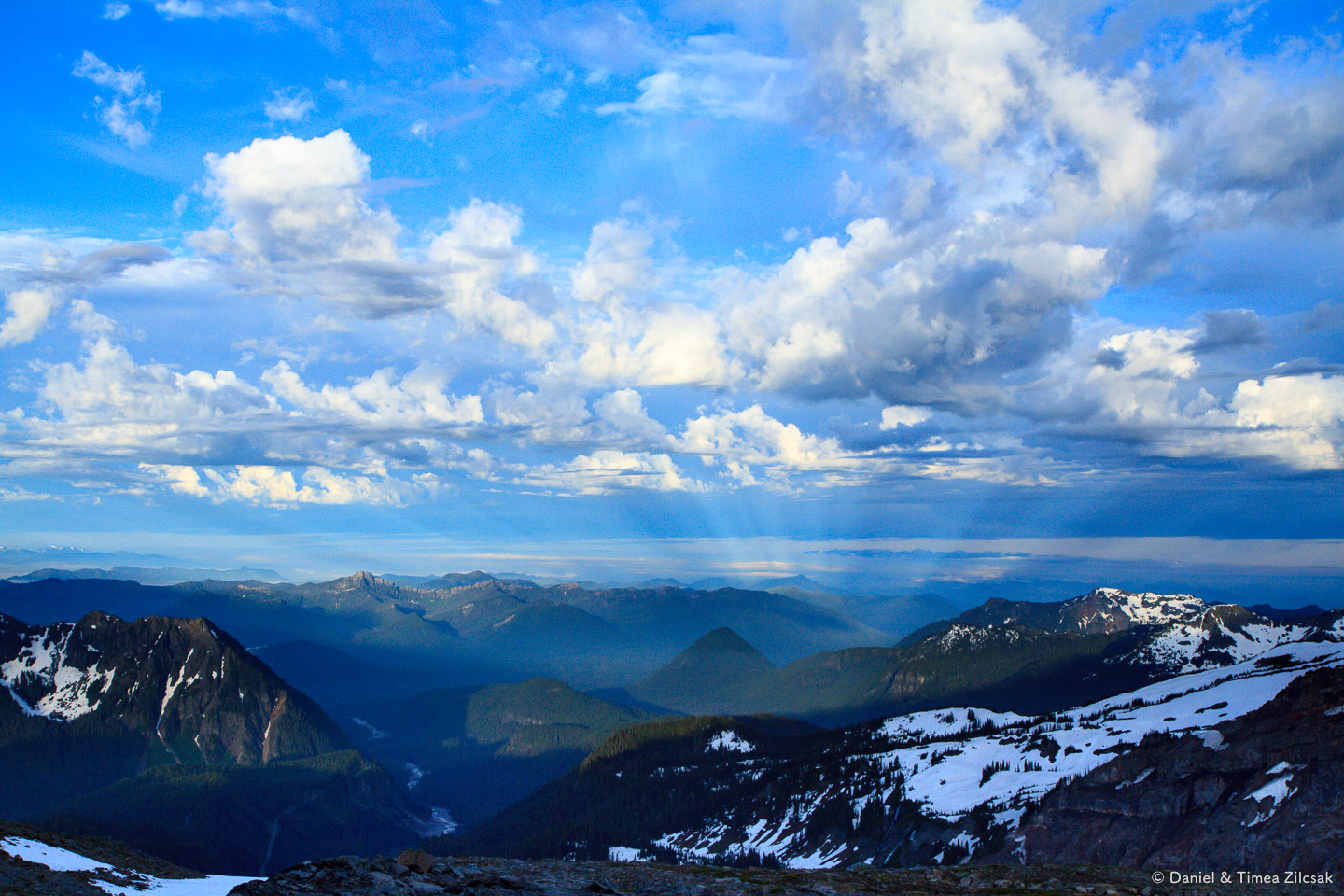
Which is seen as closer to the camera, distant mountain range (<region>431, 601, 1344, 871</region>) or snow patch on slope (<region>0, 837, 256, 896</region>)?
snow patch on slope (<region>0, 837, 256, 896</region>)

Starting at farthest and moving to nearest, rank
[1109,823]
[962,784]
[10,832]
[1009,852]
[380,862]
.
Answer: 1. [962,784]
2. [1009,852]
3. [1109,823]
4. [10,832]
5. [380,862]

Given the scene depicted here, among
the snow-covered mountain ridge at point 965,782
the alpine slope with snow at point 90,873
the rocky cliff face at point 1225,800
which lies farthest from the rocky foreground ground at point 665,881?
the snow-covered mountain ridge at point 965,782

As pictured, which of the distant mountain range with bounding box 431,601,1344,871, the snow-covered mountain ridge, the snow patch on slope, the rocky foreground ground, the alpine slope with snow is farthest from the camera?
the snow-covered mountain ridge

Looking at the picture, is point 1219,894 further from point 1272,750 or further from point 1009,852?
point 1009,852

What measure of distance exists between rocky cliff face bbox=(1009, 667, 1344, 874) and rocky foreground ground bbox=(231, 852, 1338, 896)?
26.0 metres

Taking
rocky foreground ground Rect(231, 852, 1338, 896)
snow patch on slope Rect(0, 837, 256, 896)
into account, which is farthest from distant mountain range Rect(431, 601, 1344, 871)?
snow patch on slope Rect(0, 837, 256, 896)

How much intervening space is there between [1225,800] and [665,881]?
72783 millimetres

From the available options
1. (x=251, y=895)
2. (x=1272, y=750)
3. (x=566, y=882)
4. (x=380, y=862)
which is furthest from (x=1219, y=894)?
(x=1272, y=750)

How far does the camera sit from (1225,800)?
79062mm

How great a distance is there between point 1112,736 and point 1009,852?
3010 inches

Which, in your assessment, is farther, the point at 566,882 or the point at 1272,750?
the point at 1272,750

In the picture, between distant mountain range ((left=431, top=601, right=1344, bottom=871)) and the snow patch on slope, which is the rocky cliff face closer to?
distant mountain range ((left=431, top=601, right=1344, bottom=871))

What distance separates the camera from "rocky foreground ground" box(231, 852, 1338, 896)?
27.4 metres

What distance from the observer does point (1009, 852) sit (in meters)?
102
